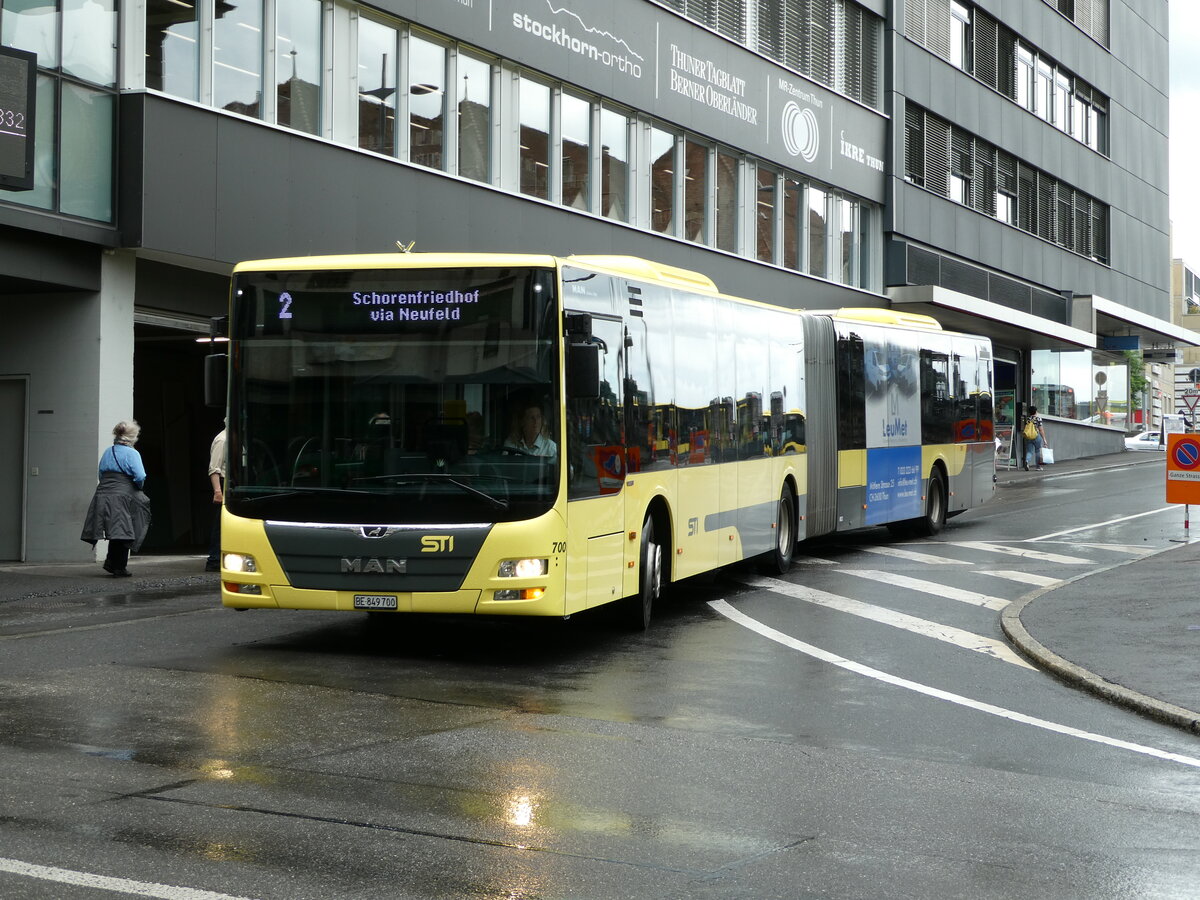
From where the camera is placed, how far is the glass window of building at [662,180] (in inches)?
1220

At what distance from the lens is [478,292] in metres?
10.8

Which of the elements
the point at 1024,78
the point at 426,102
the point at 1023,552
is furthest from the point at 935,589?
the point at 1024,78

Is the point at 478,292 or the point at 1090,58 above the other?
the point at 1090,58

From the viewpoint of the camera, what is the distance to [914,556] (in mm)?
20109

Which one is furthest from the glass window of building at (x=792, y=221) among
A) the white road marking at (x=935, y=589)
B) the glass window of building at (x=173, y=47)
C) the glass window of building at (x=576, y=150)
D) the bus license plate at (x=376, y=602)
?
the bus license plate at (x=376, y=602)

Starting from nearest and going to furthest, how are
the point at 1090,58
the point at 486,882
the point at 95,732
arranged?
the point at 486,882
the point at 95,732
the point at 1090,58

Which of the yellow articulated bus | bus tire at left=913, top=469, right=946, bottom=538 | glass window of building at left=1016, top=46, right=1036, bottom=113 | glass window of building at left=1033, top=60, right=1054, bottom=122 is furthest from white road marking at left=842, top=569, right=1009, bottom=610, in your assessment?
Answer: glass window of building at left=1033, top=60, right=1054, bottom=122

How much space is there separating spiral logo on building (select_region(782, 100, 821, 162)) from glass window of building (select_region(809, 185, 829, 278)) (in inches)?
39.1

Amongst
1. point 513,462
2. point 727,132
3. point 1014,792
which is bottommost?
point 1014,792

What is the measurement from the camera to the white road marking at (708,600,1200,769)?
27.2ft

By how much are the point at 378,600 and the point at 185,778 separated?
373cm

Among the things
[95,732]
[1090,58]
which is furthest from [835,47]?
[95,732]

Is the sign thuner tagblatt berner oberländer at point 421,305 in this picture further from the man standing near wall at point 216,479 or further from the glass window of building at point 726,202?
the glass window of building at point 726,202

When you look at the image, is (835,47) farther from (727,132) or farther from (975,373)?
(975,373)
